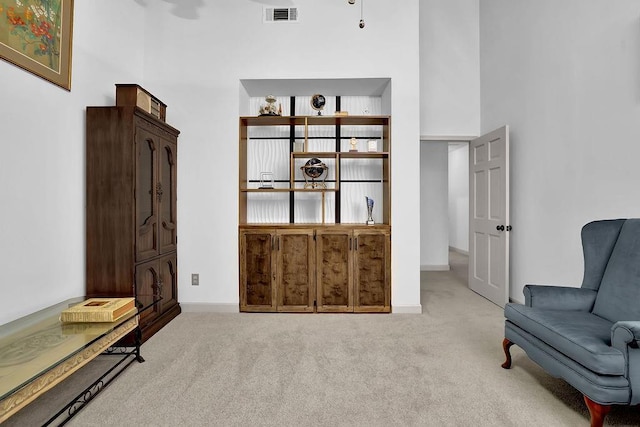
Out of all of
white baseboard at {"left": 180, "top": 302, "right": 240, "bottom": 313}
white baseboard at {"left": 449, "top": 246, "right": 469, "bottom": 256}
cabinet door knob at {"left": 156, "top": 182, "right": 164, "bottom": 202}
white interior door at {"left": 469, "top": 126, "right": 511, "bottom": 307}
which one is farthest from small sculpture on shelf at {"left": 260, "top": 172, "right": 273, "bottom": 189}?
white baseboard at {"left": 449, "top": 246, "right": 469, "bottom": 256}

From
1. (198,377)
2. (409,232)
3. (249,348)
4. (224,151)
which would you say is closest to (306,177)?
(224,151)

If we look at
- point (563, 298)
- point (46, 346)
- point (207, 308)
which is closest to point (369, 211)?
point (563, 298)

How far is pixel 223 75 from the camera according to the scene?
3768 millimetres

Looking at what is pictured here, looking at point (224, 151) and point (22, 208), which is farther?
point (224, 151)

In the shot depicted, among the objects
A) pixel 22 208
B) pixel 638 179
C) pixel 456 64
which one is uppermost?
pixel 456 64

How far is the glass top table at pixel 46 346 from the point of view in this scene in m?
1.46

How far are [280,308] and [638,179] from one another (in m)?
3.26

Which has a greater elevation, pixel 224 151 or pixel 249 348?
pixel 224 151

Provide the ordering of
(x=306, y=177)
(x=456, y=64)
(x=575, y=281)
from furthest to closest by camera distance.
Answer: (x=456, y=64), (x=306, y=177), (x=575, y=281)

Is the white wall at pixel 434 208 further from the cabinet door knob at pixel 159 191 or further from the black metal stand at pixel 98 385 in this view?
the black metal stand at pixel 98 385

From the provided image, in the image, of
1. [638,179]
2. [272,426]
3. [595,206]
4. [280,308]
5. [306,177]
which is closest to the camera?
[272,426]

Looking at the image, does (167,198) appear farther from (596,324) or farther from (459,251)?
(459,251)

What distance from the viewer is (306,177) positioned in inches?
157

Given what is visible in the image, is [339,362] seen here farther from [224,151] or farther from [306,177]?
[224,151]
